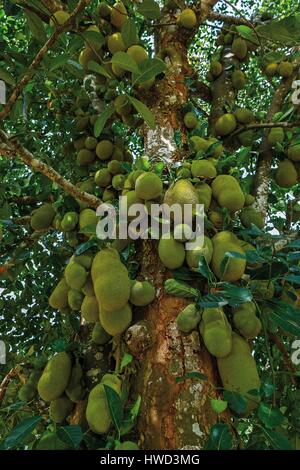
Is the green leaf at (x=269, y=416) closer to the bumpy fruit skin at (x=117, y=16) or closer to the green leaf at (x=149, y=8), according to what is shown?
the green leaf at (x=149, y=8)

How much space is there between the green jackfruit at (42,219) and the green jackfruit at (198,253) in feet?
2.67

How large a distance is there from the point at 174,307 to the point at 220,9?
3.86m

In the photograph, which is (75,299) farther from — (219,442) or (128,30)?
(128,30)

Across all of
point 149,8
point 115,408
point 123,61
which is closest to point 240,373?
point 115,408

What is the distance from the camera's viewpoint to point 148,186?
1.45 m

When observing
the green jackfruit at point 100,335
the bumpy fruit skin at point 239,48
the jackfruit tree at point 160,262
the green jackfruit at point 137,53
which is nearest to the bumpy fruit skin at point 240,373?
the jackfruit tree at point 160,262

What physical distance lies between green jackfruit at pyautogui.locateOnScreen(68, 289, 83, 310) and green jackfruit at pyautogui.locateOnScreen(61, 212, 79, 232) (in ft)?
0.90

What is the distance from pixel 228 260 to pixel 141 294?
0.89ft

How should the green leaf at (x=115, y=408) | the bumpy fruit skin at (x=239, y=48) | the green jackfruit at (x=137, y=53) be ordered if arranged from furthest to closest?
the bumpy fruit skin at (x=239, y=48)
the green jackfruit at (x=137, y=53)
the green leaf at (x=115, y=408)

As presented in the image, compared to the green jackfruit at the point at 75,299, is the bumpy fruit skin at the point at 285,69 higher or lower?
higher

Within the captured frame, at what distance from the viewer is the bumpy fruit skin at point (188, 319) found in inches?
47.4

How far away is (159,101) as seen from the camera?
1922 millimetres

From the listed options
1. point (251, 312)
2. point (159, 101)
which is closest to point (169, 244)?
point (251, 312)
